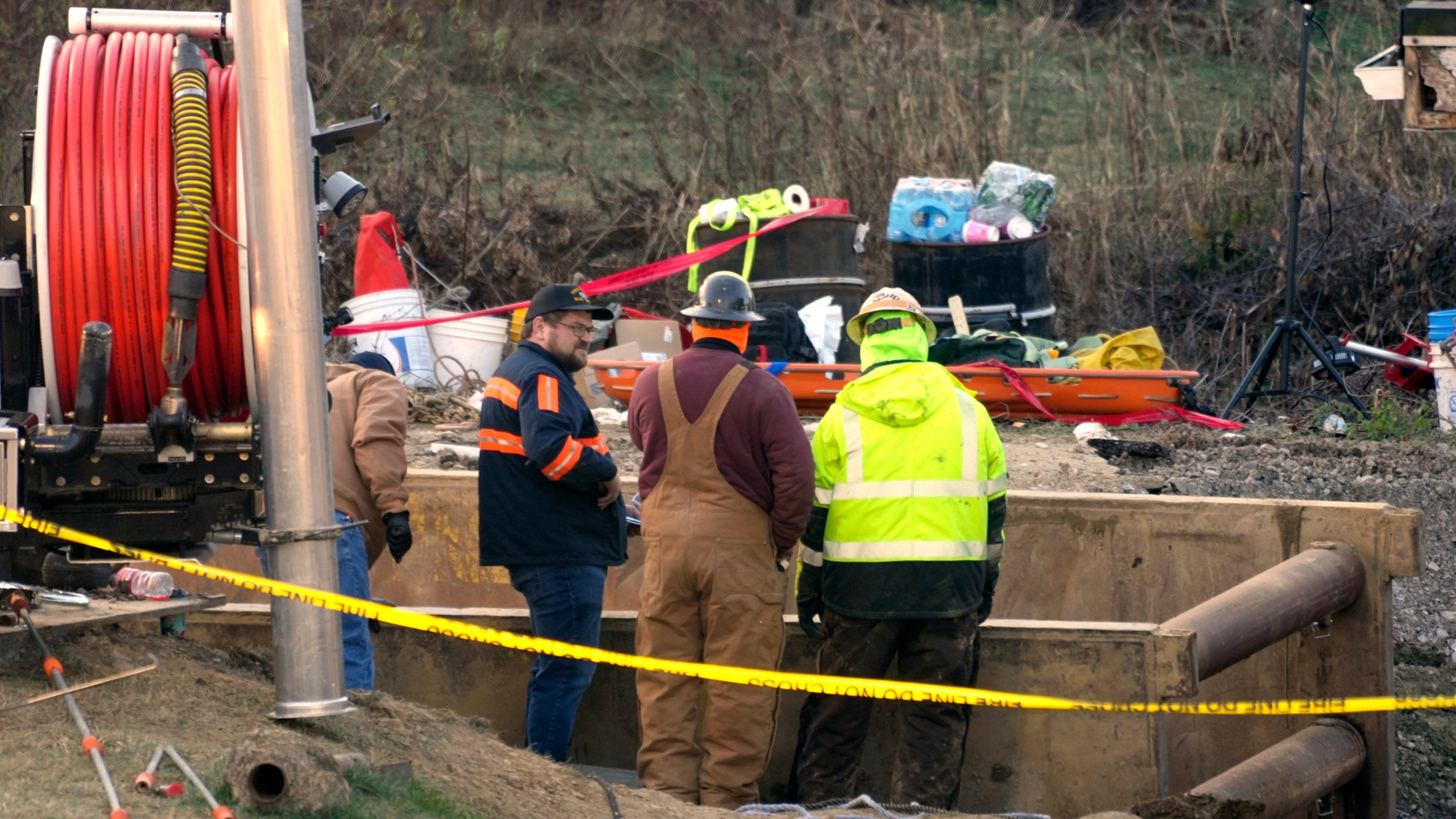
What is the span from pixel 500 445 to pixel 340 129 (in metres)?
1.69

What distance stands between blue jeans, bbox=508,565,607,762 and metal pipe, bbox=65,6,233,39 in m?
2.24

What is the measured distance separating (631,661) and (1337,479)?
6.83 metres

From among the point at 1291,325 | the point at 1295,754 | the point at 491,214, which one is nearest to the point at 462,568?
the point at 1295,754

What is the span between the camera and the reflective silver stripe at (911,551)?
5617mm

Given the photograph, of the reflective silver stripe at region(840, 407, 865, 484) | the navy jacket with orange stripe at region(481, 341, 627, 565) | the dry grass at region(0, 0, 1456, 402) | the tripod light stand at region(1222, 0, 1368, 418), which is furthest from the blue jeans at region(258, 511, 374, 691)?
the dry grass at region(0, 0, 1456, 402)

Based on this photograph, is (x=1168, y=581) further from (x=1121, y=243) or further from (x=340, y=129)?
(x=1121, y=243)

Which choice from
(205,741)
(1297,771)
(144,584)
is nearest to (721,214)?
(1297,771)

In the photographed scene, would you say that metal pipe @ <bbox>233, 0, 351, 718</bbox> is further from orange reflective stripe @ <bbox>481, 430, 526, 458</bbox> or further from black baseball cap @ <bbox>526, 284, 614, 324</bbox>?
black baseball cap @ <bbox>526, 284, 614, 324</bbox>

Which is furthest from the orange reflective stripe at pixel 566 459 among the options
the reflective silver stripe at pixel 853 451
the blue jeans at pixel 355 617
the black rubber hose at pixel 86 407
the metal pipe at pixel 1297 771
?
the metal pipe at pixel 1297 771

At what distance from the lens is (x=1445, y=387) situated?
11594mm

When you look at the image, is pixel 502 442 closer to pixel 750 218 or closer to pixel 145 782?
pixel 145 782

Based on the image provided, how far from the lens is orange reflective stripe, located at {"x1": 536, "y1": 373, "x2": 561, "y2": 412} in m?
5.64

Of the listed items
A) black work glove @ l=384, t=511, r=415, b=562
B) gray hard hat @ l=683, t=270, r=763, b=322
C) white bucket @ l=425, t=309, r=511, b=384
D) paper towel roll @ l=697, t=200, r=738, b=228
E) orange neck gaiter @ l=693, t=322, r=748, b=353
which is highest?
paper towel roll @ l=697, t=200, r=738, b=228

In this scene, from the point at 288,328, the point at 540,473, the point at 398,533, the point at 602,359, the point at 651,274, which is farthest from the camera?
the point at 651,274
